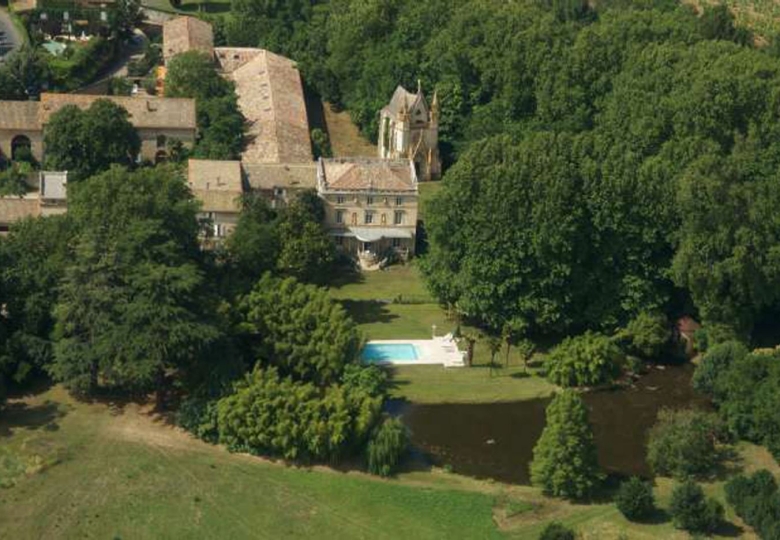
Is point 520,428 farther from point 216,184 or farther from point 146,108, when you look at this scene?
point 146,108

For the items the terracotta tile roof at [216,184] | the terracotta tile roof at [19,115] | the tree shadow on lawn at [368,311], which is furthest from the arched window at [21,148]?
the tree shadow on lawn at [368,311]

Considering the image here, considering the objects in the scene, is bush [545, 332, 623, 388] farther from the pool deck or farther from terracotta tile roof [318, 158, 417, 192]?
terracotta tile roof [318, 158, 417, 192]

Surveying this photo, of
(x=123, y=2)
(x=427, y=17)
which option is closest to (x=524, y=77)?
(x=427, y=17)

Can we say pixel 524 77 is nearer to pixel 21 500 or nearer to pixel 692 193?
pixel 692 193

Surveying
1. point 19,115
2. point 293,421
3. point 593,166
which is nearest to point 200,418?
point 293,421

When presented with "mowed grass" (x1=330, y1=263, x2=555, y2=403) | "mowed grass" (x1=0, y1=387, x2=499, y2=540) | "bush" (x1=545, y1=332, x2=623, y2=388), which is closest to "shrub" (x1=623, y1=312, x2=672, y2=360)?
"bush" (x1=545, y1=332, x2=623, y2=388)

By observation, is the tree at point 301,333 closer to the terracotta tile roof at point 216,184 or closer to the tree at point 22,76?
the terracotta tile roof at point 216,184
